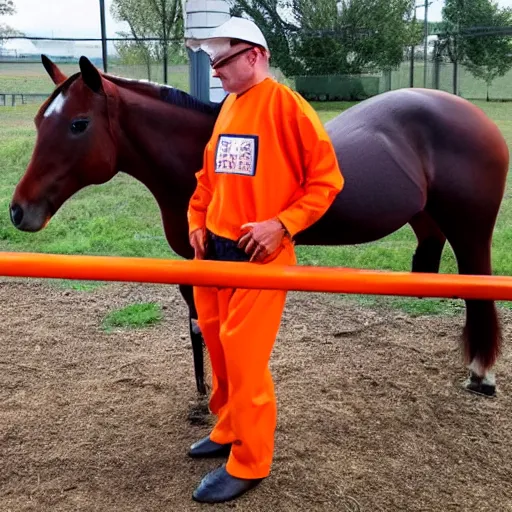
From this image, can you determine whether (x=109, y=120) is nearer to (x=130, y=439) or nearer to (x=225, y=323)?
(x=225, y=323)

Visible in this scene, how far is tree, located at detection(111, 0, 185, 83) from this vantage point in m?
12.1

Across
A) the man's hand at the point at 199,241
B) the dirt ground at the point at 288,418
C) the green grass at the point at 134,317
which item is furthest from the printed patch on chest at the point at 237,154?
the green grass at the point at 134,317

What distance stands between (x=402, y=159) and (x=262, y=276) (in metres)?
1.45

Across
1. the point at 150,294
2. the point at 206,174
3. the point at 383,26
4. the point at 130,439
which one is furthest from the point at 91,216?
the point at 383,26

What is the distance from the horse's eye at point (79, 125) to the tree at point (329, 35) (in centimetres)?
1409

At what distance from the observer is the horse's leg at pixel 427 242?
3422 mm

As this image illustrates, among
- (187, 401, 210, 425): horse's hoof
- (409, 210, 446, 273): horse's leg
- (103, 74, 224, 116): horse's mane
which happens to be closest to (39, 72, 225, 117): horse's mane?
(103, 74, 224, 116): horse's mane

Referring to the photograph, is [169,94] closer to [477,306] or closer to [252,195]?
[252,195]

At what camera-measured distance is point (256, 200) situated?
1.77m

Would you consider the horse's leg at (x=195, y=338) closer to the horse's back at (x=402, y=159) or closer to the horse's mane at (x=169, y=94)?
the horse's back at (x=402, y=159)

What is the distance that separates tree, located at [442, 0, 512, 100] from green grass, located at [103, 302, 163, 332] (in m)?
14.4

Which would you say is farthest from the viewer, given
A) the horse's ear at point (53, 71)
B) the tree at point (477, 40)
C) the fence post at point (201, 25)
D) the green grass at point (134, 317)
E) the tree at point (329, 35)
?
the tree at point (477, 40)

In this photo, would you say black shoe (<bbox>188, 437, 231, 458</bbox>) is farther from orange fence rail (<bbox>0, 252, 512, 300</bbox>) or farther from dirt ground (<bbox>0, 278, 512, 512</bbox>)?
orange fence rail (<bbox>0, 252, 512, 300</bbox>)

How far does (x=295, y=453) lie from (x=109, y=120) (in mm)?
1474
